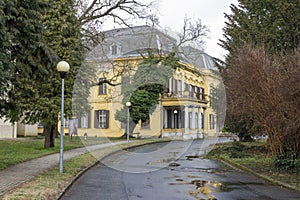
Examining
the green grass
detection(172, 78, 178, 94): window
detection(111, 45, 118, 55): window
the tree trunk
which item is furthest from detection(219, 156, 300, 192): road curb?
detection(172, 78, 178, 94): window

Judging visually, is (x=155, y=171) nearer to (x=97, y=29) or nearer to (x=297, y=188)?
(x=297, y=188)

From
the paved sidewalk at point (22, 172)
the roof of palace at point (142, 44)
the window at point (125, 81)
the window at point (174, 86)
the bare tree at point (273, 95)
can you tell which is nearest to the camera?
the paved sidewalk at point (22, 172)

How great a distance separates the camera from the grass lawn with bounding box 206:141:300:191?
12289 millimetres

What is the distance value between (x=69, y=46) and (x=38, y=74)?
9.39 metres

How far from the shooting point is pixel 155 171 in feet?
48.5

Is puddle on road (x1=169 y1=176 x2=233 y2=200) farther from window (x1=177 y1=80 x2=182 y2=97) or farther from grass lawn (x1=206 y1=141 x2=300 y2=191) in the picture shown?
window (x1=177 y1=80 x2=182 y2=97)

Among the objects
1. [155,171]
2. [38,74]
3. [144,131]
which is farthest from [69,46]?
[144,131]

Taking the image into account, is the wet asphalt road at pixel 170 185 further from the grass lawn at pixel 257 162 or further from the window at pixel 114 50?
the window at pixel 114 50

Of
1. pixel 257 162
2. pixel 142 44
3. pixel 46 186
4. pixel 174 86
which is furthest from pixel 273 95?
pixel 174 86

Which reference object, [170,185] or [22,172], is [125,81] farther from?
[170,185]

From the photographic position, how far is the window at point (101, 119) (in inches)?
1694

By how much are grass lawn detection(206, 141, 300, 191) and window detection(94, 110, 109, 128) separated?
22.2m

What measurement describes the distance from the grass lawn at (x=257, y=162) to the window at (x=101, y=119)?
22214 millimetres

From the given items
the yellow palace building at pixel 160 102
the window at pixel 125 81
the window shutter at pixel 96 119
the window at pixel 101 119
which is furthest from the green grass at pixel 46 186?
the window at pixel 101 119
